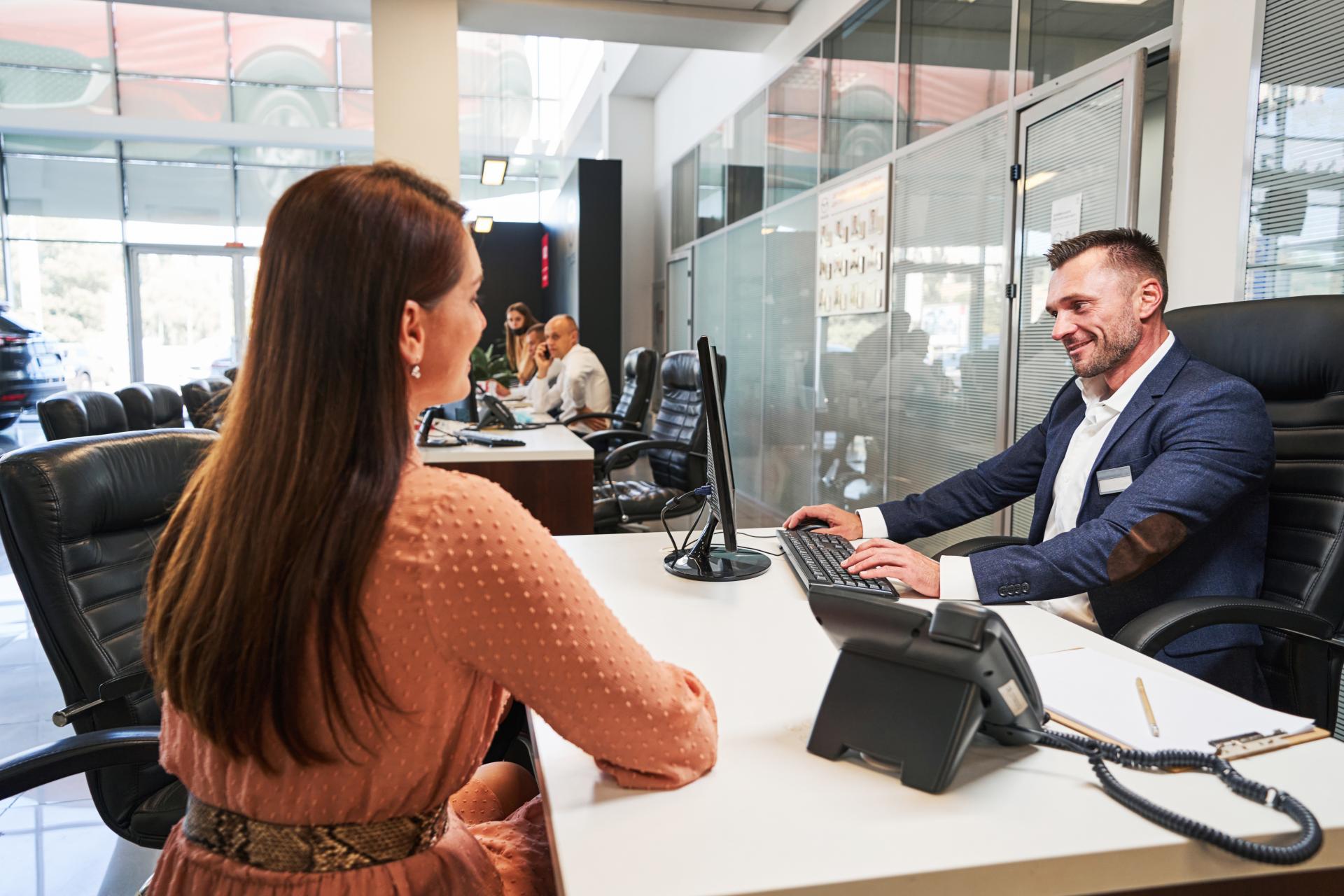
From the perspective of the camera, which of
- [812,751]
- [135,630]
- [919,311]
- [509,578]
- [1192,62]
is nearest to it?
[509,578]

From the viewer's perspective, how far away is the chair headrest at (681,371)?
172 inches

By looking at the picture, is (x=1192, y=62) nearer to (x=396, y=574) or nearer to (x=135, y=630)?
(x=396, y=574)

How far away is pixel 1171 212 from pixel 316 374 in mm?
2629

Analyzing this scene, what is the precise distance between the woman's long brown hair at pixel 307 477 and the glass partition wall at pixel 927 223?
8.39 feet

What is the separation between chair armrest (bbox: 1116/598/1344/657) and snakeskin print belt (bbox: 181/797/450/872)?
3.70 feet

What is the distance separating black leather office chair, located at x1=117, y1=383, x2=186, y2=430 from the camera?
10.0 ft

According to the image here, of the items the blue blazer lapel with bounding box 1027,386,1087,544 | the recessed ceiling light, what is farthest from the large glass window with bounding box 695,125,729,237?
the blue blazer lapel with bounding box 1027,386,1087,544

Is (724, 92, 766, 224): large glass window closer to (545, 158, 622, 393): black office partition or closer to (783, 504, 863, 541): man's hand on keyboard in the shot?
(545, 158, 622, 393): black office partition

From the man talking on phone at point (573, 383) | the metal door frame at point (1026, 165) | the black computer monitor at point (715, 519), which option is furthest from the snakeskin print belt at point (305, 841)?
the man talking on phone at point (573, 383)

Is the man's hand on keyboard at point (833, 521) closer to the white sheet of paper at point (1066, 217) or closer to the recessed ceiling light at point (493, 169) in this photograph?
the white sheet of paper at point (1066, 217)

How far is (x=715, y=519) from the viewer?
1.60 metres

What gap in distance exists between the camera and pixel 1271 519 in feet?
5.41

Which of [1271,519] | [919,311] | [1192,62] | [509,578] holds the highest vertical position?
[1192,62]

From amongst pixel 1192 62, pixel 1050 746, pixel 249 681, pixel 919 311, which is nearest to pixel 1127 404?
pixel 1050 746
